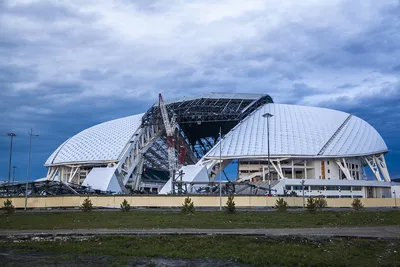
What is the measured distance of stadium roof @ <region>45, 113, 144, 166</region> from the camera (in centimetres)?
8931

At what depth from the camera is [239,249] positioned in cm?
1731

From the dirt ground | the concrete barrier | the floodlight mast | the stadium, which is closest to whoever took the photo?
the dirt ground

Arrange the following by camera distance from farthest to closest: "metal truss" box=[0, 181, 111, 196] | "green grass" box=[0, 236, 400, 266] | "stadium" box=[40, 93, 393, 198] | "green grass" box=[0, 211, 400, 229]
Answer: "stadium" box=[40, 93, 393, 198], "metal truss" box=[0, 181, 111, 196], "green grass" box=[0, 211, 400, 229], "green grass" box=[0, 236, 400, 266]

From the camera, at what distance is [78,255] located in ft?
53.3

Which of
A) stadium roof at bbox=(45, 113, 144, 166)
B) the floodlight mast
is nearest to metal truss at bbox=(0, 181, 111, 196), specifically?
stadium roof at bbox=(45, 113, 144, 166)

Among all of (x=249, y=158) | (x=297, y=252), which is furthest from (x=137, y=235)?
(x=249, y=158)

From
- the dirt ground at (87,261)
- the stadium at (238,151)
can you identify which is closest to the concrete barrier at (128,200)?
the stadium at (238,151)

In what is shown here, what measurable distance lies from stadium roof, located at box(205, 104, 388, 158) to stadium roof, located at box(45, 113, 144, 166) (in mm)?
20196

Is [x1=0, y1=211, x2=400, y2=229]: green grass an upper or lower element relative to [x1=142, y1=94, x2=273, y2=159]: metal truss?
lower

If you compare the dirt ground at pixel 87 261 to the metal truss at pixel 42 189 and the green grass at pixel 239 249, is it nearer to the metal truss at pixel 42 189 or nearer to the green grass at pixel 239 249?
the green grass at pixel 239 249

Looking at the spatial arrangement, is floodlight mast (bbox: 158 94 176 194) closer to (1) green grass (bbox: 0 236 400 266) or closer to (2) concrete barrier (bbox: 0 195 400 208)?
(2) concrete barrier (bbox: 0 195 400 208)

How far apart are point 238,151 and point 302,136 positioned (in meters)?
14.0

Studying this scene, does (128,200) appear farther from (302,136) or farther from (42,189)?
(302,136)

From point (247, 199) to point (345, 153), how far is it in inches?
1478
